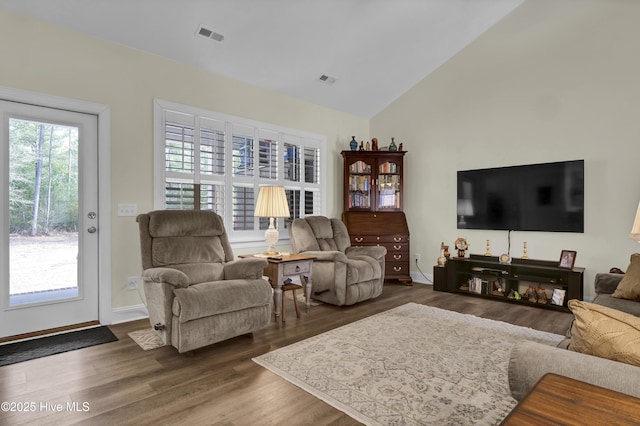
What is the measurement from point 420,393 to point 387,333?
0.96 metres

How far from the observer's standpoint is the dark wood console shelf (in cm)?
378

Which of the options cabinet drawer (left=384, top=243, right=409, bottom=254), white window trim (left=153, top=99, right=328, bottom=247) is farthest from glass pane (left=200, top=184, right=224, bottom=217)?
cabinet drawer (left=384, top=243, right=409, bottom=254)

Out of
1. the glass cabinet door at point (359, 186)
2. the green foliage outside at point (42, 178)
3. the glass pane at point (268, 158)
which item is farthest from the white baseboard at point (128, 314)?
the glass cabinet door at point (359, 186)

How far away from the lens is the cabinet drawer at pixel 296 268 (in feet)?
11.0

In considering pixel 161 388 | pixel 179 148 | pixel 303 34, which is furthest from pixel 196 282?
pixel 303 34

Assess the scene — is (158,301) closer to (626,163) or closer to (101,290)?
(101,290)

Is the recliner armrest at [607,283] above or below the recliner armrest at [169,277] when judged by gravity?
below

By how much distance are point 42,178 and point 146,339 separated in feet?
5.42

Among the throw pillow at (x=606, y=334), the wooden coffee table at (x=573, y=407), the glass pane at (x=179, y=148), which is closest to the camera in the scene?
the wooden coffee table at (x=573, y=407)

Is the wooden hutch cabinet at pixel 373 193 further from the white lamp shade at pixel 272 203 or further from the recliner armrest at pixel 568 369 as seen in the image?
the recliner armrest at pixel 568 369

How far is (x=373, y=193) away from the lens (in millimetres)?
5352

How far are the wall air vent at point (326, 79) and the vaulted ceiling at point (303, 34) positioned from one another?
12 millimetres

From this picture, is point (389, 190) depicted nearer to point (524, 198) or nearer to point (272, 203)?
point (524, 198)

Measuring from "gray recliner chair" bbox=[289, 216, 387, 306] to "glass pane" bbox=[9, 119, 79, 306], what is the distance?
224 centimetres
